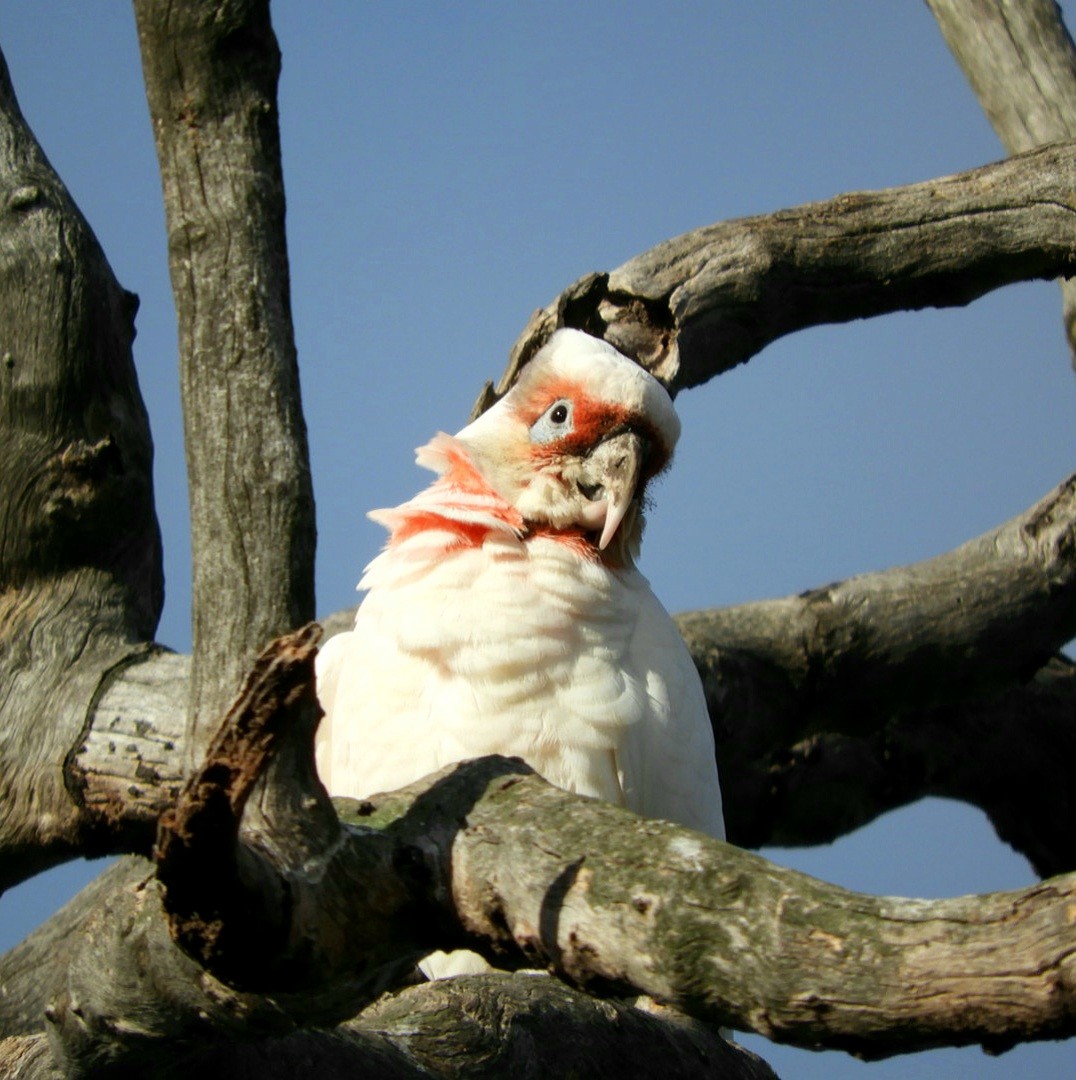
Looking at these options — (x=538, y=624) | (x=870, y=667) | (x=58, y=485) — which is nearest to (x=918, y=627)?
(x=870, y=667)

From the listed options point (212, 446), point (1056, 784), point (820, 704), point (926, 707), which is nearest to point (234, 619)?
point (212, 446)

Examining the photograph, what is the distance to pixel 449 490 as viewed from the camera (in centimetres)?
312

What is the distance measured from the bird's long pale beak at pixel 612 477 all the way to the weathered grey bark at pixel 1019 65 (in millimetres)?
2398

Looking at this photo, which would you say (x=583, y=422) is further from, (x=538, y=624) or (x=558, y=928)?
(x=558, y=928)

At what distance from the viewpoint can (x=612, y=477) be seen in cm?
307

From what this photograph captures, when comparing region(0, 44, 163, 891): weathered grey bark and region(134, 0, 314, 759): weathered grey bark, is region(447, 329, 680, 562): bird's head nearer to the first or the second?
region(0, 44, 163, 891): weathered grey bark

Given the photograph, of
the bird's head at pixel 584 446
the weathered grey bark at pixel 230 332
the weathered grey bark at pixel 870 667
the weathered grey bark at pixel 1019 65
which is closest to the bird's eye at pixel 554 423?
the bird's head at pixel 584 446

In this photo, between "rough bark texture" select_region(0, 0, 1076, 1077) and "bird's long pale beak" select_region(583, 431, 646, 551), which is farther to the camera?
"bird's long pale beak" select_region(583, 431, 646, 551)

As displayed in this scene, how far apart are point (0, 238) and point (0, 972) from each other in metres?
1.87

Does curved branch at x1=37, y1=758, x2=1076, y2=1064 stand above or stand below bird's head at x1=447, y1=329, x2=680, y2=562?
below

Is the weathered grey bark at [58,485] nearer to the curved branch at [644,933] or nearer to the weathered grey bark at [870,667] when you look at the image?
the curved branch at [644,933]

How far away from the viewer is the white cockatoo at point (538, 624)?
2.73 metres

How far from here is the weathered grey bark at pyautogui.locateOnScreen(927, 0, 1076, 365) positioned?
15.1 ft

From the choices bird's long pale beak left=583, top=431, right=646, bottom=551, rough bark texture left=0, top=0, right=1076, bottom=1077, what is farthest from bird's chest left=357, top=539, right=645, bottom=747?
rough bark texture left=0, top=0, right=1076, bottom=1077
